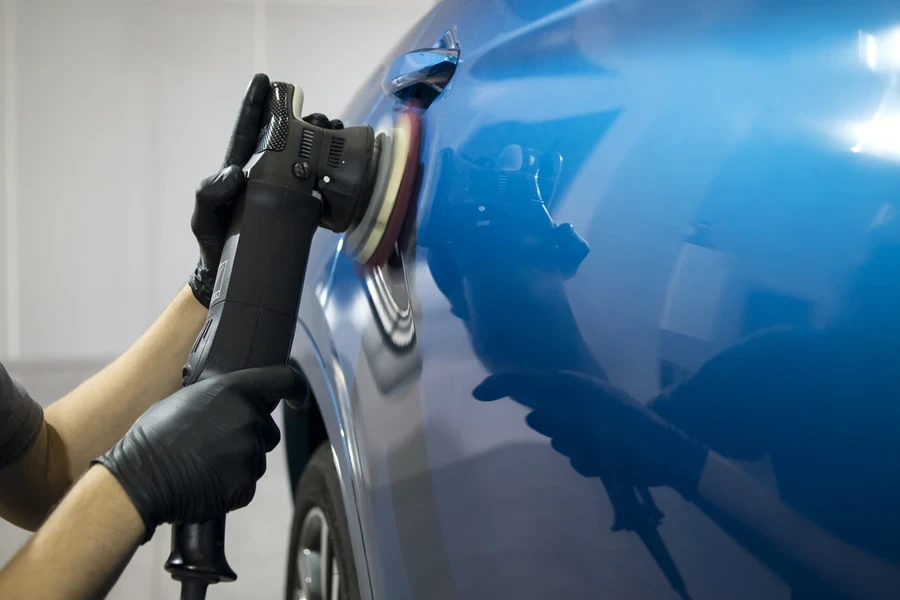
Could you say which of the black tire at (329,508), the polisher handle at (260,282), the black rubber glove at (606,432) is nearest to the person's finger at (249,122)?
the polisher handle at (260,282)

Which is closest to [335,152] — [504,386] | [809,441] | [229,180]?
[229,180]

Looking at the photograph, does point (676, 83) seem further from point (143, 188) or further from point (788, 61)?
point (143, 188)

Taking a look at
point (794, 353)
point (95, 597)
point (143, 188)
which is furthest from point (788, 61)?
point (143, 188)

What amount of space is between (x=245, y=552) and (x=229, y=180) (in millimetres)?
1757

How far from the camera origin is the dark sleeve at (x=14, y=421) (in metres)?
1.16

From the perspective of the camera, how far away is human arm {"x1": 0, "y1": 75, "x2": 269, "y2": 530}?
1268mm

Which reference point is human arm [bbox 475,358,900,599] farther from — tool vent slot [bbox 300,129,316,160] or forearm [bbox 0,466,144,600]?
forearm [bbox 0,466,144,600]

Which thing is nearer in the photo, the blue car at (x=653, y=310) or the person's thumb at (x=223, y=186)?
the blue car at (x=653, y=310)

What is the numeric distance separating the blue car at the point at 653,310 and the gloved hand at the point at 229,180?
26cm

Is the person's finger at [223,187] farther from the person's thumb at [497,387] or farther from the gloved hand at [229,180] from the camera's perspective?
the person's thumb at [497,387]

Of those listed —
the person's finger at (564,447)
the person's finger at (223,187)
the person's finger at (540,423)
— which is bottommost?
the person's finger at (564,447)

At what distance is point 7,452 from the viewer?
1.18 meters

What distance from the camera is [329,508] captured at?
113 centimetres

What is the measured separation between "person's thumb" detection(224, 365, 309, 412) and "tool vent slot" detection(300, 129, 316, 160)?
0.85 ft
